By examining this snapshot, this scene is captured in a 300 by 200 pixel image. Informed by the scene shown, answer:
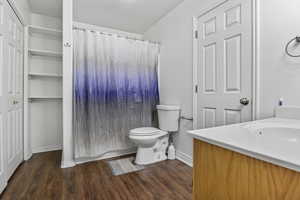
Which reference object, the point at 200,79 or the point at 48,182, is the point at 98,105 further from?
the point at 200,79

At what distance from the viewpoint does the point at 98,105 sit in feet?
7.13

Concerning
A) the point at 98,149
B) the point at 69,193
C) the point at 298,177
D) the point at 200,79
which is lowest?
the point at 69,193

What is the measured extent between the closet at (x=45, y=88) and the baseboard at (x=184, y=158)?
2.05m

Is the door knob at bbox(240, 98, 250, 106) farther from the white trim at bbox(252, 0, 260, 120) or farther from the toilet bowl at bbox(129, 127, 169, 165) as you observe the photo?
the toilet bowl at bbox(129, 127, 169, 165)

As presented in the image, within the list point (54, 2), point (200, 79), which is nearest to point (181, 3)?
point (200, 79)

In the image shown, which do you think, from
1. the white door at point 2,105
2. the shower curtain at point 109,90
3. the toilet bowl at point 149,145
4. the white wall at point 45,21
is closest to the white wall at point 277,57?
the toilet bowl at point 149,145

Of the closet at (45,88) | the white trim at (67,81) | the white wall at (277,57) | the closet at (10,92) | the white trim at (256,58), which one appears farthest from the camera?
the closet at (45,88)

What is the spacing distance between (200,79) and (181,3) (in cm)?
117

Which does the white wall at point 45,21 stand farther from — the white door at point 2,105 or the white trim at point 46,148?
the white trim at point 46,148

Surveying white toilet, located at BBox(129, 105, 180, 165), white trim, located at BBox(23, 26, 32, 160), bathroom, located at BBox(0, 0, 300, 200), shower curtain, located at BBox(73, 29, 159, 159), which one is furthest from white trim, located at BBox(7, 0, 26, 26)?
white toilet, located at BBox(129, 105, 180, 165)

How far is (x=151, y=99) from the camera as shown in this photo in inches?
101

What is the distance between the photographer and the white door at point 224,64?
1.45m

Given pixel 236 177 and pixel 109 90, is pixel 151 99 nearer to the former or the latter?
pixel 109 90

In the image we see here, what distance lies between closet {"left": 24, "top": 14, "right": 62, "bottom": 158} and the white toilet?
1517 mm
